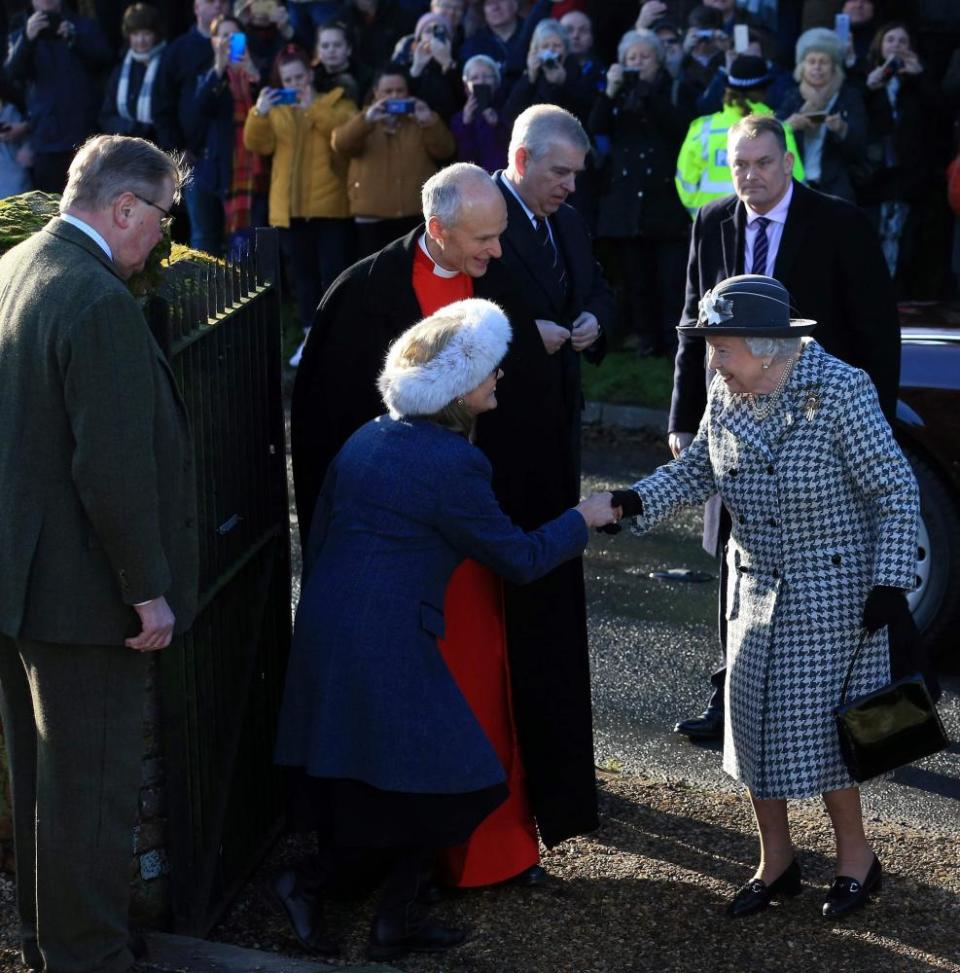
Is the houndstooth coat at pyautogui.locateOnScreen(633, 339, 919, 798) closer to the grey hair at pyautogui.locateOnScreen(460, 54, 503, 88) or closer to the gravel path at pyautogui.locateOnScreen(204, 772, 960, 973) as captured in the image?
the gravel path at pyautogui.locateOnScreen(204, 772, 960, 973)

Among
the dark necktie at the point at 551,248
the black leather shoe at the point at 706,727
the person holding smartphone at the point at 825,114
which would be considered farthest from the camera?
the person holding smartphone at the point at 825,114

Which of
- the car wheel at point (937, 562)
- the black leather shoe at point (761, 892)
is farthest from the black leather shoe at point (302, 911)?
the car wheel at point (937, 562)

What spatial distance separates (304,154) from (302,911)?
9.04 meters

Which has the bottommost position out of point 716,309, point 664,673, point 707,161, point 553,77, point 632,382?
point 664,673

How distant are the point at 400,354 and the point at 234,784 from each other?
4.52 ft

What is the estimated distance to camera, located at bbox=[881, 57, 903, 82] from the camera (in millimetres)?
11234

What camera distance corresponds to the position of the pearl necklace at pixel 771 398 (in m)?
4.73

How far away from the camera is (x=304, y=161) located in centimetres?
1299

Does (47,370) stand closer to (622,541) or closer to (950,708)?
(950,708)

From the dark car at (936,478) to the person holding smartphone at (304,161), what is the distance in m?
6.45

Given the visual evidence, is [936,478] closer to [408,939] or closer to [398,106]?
[408,939]

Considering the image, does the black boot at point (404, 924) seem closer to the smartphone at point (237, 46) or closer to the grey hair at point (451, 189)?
the grey hair at point (451, 189)

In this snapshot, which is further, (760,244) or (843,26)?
(843,26)

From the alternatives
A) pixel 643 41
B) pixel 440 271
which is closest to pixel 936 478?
pixel 440 271
